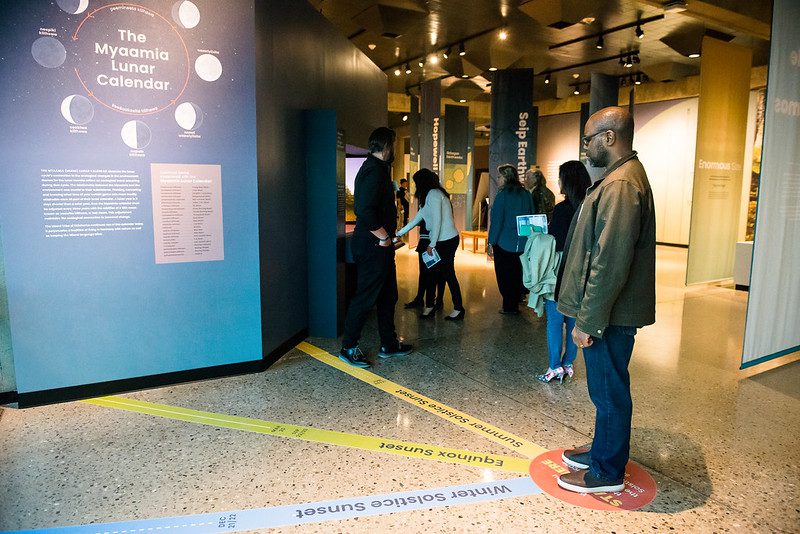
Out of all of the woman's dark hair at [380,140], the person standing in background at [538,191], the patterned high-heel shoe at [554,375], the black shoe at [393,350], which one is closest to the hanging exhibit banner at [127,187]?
the woman's dark hair at [380,140]

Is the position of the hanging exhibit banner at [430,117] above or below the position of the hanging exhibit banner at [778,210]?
above

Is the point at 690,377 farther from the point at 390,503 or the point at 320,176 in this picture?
the point at 320,176

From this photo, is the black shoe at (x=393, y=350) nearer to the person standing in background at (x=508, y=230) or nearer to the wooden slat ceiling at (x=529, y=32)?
the person standing in background at (x=508, y=230)

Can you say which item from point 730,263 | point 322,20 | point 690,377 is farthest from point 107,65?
point 730,263

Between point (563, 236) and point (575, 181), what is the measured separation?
494 mm

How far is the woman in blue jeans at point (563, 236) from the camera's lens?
3.52 meters

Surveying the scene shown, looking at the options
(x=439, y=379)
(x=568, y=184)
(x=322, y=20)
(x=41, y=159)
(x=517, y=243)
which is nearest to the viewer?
(x=41, y=159)

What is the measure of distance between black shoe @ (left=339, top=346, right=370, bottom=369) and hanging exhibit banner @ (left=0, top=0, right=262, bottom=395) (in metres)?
0.81

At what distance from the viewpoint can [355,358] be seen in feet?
13.8

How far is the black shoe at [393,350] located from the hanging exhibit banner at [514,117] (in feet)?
20.2

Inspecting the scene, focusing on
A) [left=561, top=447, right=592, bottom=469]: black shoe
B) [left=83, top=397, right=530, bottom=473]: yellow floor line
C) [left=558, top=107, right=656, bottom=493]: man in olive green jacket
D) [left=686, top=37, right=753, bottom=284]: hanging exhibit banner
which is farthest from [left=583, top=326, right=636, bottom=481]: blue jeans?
[left=686, top=37, right=753, bottom=284]: hanging exhibit banner

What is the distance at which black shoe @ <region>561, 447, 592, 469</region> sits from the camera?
2652mm

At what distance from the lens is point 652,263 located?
2.28 m

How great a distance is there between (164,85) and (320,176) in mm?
1618
